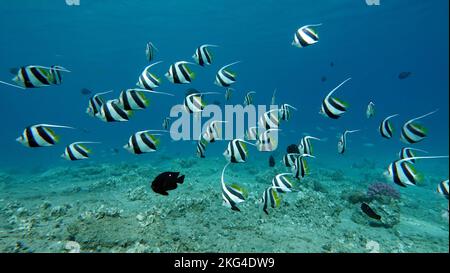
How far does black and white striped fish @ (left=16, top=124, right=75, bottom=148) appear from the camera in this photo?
4047 mm

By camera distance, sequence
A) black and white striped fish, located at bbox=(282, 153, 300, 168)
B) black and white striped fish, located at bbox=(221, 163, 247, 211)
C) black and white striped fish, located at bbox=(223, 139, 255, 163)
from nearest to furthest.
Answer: black and white striped fish, located at bbox=(221, 163, 247, 211), black and white striped fish, located at bbox=(223, 139, 255, 163), black and white striped fish, located at bbox=(282, 153, 300, 168)

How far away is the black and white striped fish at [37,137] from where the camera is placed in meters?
4.05

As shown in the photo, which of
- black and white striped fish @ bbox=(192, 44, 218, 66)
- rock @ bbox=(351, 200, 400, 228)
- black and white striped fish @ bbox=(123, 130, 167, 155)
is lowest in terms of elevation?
rock @ bbox=(351, 200, 400, 228)

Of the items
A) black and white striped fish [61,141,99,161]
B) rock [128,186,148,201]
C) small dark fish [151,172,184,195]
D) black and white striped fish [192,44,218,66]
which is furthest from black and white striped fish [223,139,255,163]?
rock [128,186,148,201]

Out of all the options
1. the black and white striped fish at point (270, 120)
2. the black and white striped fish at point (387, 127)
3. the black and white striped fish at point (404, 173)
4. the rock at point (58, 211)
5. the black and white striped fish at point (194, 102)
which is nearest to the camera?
the black and white striped fish at point (404, 173)

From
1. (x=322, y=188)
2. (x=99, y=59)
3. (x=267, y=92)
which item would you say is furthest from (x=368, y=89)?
(x=322, y=188)

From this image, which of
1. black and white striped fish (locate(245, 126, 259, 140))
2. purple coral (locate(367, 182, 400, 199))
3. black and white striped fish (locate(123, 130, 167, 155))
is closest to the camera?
black and white striped fish (locate(123, 130, 167, 155))

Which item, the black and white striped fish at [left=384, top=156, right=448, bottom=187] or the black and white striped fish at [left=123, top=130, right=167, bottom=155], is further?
the black and white striped fish at [left=123, top=130, right=167, bottom=155]

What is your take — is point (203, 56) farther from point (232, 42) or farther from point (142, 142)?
point (232, 42)

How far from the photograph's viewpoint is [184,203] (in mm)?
7234

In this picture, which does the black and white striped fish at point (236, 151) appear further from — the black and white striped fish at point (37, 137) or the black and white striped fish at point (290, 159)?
the black and white striped fish at point (37, 137)

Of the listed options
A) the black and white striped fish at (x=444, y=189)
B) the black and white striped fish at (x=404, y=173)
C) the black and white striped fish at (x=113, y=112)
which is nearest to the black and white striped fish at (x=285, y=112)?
the black and white striped fish at (x=404, y=173)

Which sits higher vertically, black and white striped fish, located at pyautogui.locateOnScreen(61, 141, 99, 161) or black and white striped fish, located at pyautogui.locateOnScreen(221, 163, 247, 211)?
black and white striped fish, located at pyautogui.locateOnScreen(61, 141, 99, 161)

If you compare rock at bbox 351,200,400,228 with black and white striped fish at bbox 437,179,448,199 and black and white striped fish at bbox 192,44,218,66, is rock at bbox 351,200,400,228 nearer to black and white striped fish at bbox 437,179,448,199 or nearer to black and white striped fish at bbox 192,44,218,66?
black and white striped fish at bbox 437,179,448,199
